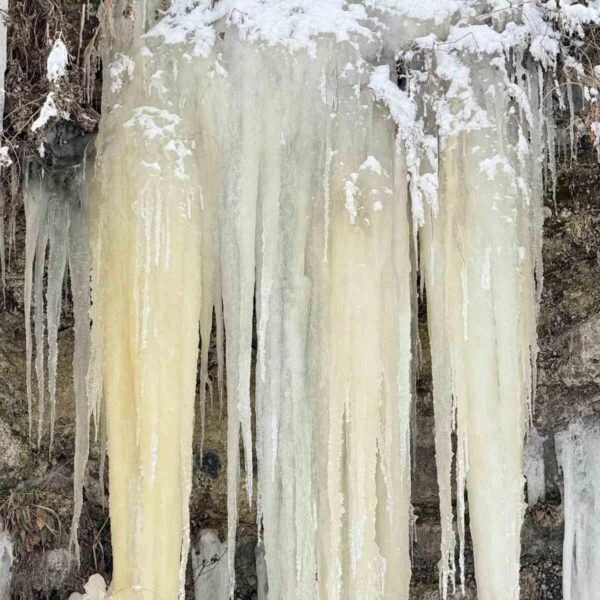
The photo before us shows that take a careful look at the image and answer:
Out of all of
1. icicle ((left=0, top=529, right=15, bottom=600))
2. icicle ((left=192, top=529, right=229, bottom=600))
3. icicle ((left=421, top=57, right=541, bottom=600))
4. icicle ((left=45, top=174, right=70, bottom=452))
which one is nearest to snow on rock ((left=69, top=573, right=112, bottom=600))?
icicle ((left=0, top=529, right=15, bottom=600))

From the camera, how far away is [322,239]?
13.1 feet

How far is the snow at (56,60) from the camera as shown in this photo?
3.71 m

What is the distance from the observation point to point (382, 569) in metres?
4.13

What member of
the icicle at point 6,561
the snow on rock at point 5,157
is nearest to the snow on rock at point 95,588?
the icicle at point 6,561

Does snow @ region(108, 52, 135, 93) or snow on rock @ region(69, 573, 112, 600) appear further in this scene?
snow on rock @ region(69, 573, 112, 600)

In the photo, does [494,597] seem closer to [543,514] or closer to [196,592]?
[543,514]

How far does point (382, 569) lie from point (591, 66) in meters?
2.43

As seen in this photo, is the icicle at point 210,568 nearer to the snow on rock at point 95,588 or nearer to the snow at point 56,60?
the snow on rock at point 95,588

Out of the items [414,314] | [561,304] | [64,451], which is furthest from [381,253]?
[64,451]

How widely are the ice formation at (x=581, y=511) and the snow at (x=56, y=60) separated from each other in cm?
356

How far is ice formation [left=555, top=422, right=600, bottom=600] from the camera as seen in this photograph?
523 centimetres

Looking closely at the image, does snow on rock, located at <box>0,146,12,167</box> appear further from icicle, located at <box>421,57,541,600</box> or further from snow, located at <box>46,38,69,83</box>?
icicle, located at <box>421,57,541,600</box>

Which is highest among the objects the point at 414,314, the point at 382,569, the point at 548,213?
the point at 548,213

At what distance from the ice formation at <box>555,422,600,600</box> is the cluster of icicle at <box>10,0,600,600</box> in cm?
148
